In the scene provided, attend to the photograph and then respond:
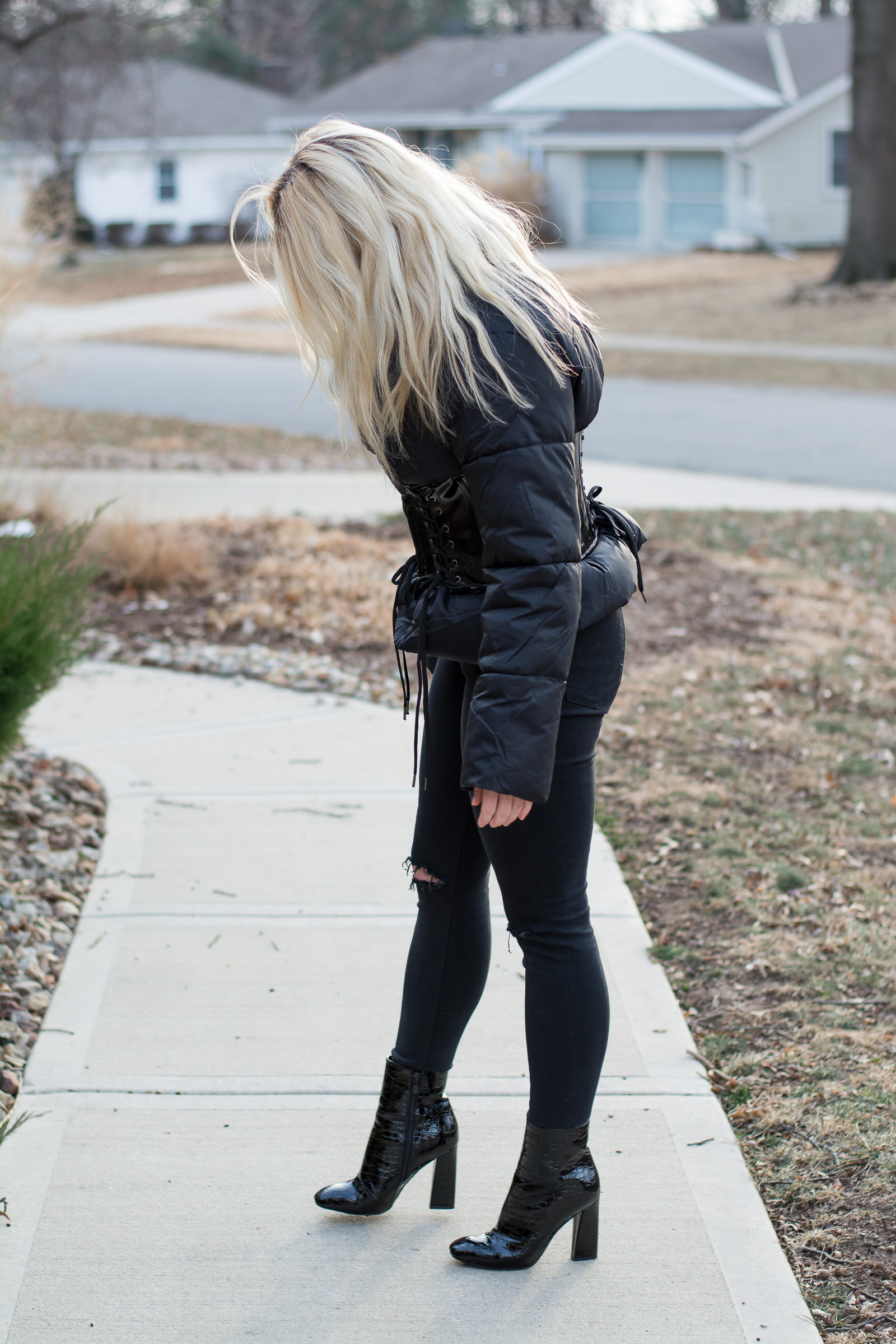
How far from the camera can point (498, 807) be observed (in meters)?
2.07

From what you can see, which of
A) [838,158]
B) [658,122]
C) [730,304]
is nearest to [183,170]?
[658,122]

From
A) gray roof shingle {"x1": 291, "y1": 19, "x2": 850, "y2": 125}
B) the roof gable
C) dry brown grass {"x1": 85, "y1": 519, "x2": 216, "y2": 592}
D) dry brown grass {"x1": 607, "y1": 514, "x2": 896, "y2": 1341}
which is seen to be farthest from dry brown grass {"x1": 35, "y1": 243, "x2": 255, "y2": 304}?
dry brown grass {"x1": 607, "y1": 514, "x2": 896, "y2": 1341}

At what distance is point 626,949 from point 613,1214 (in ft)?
3.39

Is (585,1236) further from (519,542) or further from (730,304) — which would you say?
(730,304)

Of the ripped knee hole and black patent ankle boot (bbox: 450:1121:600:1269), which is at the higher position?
the ripped knee hole

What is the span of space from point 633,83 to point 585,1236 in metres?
40.3

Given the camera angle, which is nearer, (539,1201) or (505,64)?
(539,1201)

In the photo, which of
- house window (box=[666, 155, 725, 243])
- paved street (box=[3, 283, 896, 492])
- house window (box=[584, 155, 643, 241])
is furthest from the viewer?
house window (box=[584, 155, 643, 241])

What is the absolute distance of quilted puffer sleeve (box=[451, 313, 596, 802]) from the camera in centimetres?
199

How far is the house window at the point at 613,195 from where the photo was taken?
124ft

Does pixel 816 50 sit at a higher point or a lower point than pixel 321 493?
higher

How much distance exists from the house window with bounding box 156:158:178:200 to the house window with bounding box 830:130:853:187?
2178 cm

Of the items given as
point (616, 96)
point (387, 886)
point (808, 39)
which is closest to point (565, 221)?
point (616, 96)

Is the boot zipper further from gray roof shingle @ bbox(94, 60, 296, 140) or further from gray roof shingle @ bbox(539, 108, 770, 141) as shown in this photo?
gray roof shingle @ bbox(94, 60, 296, 140)
